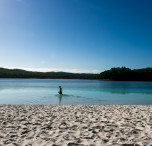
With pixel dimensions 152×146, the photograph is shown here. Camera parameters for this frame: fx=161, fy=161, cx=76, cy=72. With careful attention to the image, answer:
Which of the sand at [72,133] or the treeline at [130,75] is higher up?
the treeline at [130,75]

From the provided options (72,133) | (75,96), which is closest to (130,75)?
(75,96)

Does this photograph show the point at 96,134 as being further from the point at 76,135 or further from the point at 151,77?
the point at 151,77

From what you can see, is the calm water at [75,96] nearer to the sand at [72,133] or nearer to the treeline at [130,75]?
the sand at [72,133]

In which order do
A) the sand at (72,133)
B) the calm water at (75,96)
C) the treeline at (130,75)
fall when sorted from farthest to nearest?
the treeline at (130,75) → the calm water at (75,96) → the sand at (72,133)

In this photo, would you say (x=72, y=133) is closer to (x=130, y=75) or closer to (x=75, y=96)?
(x=75, y=96)

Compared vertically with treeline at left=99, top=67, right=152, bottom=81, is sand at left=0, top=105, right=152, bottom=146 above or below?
below

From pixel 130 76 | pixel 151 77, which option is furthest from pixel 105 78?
pixel 151 77

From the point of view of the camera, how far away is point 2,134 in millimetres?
6777

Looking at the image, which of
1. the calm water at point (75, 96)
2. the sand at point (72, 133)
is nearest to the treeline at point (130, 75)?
the calm water at point (75, 96)

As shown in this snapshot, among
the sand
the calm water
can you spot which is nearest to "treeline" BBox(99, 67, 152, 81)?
the calm water

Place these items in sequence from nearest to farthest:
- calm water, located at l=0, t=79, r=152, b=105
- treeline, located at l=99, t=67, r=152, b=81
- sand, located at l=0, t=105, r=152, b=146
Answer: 1. sand, located at l=0, t=105, r=152, b=146
2. calm water, located at l=0, t=79, r=152, b=105
3. treeline, located at l=99, t=67, r=152, b=81

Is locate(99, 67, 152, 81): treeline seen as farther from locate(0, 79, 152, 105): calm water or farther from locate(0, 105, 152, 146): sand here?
locate(0, 105, 152, 146): sand

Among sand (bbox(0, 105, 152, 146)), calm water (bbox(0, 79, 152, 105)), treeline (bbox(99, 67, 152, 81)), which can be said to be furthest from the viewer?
treeline (bbox(99, 67, 152, 81))

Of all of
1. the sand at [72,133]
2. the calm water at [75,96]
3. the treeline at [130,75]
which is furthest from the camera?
the treeline at [130,75]
